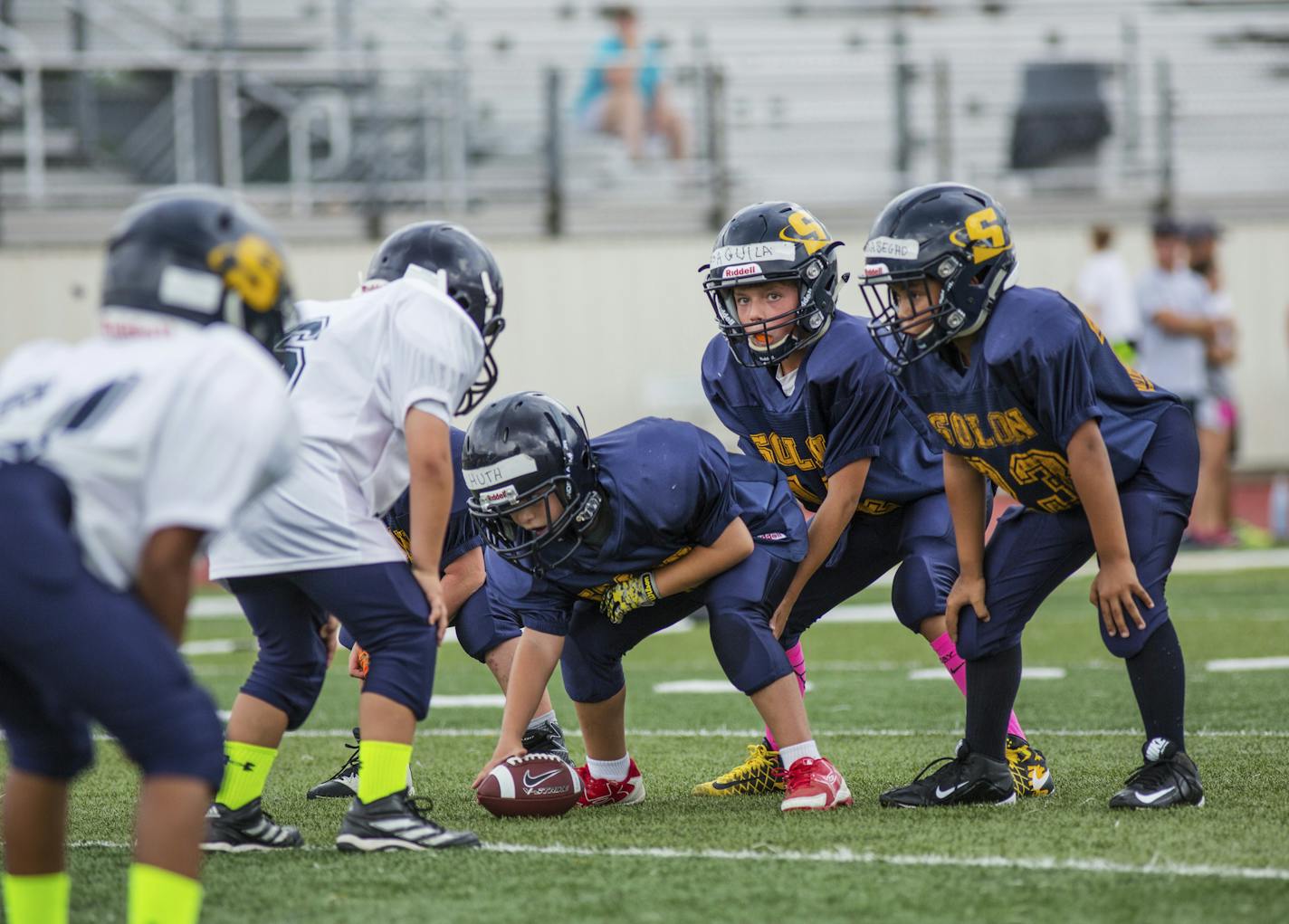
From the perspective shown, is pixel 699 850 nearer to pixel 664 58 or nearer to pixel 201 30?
pixel 664 58

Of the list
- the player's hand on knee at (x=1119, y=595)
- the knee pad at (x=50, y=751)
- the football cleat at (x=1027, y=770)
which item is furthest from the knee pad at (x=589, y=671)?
the knee pad at (x=50, y=751)

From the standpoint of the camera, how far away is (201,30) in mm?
14203

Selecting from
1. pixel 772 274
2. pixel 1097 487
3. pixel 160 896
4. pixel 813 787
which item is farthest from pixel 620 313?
pixel 160 896

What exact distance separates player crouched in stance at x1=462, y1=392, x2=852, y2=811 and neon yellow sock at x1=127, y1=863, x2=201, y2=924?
5.10 feet

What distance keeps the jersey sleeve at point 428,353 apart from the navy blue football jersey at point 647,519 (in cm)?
50

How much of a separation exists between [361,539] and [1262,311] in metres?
11.5

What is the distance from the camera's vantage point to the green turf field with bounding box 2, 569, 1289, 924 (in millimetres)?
3102

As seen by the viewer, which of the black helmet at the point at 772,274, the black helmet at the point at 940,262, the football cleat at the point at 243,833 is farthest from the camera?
the black helmet at the point at 772,274

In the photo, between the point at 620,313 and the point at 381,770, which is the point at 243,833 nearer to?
the point at 381,770

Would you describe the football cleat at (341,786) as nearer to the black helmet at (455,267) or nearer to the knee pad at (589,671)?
the knee pad at (589,671)

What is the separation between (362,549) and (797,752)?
123cm

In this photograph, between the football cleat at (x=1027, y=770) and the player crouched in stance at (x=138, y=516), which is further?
the football cleat at (x=1027, y=770)

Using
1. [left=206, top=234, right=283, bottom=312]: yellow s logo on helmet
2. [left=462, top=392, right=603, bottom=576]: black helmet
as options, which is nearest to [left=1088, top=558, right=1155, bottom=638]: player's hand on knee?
[left=462, top=392, right=603, bottom=576]: black helmet

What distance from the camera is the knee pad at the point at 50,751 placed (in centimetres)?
281
